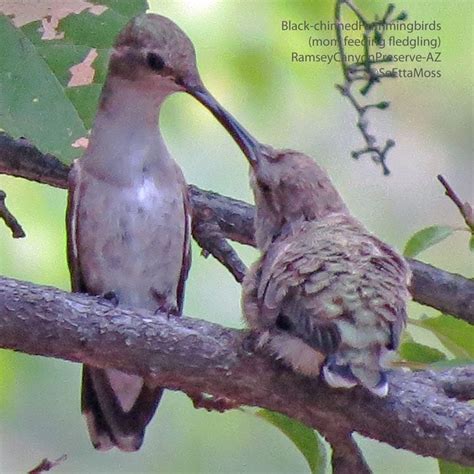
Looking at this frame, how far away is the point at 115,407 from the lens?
1.46 metres

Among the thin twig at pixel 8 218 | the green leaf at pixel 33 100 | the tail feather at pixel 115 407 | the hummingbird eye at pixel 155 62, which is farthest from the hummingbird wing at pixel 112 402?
the green leaf at pixel 33 100

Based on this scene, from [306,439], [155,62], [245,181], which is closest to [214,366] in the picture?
[306,439]

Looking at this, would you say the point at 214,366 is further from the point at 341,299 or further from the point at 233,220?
the point at 233,220

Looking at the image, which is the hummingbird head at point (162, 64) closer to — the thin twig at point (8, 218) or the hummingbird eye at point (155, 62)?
the hummingbird eye at point (155, 62)

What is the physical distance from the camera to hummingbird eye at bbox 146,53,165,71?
1.30m

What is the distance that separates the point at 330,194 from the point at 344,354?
349 millimetres

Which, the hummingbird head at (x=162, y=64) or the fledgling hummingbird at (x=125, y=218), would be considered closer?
the hummingbird head at (x=162, y=64)

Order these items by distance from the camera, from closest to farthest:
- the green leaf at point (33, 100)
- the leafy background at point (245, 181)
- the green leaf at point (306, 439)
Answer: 1. the green leaf at point (33, 100)
2. the green leaf at point (306, 439)
3. the leafy background at point (245, 181)

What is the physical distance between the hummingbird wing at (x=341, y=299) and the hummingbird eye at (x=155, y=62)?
320 mm

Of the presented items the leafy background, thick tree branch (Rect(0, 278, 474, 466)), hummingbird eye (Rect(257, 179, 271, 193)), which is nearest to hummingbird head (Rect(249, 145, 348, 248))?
hummingbird eye (Rect(257, 179, 271, 193))

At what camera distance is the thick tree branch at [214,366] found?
992mm

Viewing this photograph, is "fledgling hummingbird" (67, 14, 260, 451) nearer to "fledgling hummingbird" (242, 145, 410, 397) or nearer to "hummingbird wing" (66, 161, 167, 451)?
"hummingbird wing" (66, 161, 167, 451)

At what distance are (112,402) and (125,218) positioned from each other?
9.6 inches

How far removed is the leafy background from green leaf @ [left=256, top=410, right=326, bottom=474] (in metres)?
0.44
